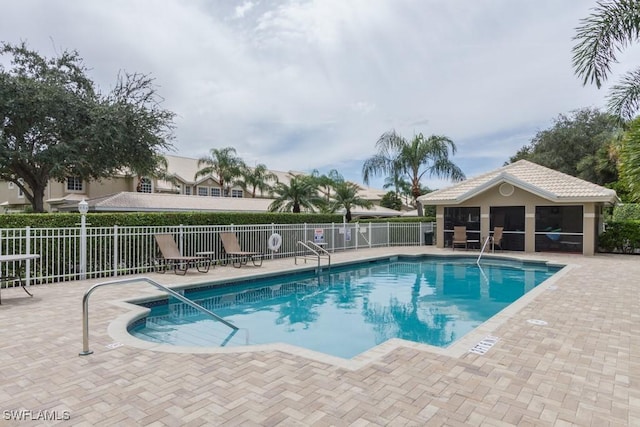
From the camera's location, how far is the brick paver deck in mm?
3326

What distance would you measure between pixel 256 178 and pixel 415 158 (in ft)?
60.4

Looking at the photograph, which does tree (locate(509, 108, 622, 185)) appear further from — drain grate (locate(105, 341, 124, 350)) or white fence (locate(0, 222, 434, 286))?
drain grate (locate(105, 341, 124, 350))

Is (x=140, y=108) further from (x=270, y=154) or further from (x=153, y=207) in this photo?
(x=270, y=154)

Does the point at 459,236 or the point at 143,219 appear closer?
the point at 143,219

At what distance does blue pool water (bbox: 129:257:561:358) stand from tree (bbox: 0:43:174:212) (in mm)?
15564

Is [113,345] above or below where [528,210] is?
below

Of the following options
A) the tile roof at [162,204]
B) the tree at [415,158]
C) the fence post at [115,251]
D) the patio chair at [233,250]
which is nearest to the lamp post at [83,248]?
the fence post at [115,251]

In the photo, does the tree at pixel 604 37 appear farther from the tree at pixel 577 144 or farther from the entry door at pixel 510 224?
the tree at pixel 577 144

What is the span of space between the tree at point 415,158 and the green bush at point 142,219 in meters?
11.7

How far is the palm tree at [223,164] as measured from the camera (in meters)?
38.7

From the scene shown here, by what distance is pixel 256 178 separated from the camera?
39812 mm

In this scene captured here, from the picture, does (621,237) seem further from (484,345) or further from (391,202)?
(391,202)

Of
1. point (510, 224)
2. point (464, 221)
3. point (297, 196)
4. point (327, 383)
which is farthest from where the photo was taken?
point (297, 196)

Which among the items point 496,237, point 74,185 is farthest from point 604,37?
point 74,185
